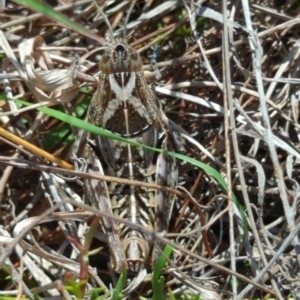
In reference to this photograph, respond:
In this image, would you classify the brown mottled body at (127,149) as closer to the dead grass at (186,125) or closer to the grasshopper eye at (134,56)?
the grasshopper eye at (134,56)

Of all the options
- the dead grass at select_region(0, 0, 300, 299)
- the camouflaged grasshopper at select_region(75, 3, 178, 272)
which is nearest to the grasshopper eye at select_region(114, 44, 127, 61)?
the camouflaged grasshopper at select_region(75, 3, 178, 272)

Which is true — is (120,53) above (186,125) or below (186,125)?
above

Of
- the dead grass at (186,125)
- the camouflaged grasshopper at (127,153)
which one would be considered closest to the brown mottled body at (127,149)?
the camouflaged grasshopper at (127,153)

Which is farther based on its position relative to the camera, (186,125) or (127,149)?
(186,125)

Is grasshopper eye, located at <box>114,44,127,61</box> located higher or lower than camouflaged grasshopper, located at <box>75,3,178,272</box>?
higher

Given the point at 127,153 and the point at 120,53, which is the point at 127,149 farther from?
the point at 120,53

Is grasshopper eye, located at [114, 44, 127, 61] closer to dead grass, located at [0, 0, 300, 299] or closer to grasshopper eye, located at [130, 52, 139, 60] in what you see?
grasshopper eye, located at [130, 52, 139, 60]

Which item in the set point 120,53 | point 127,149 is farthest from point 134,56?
point 127,149
